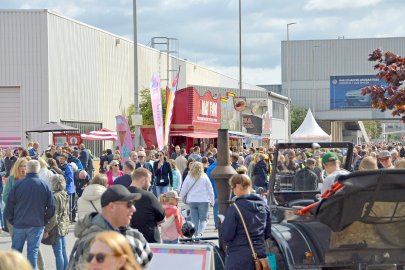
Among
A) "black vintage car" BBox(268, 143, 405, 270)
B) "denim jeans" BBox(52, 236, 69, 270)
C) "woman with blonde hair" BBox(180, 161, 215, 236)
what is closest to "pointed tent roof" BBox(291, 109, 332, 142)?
"woman with blonde hair" BBox(180, 161, 215, 236)

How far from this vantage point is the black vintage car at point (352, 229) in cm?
723

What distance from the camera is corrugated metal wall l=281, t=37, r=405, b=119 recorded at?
287 feet

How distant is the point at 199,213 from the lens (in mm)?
15773

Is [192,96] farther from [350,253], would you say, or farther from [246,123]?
[350,253]

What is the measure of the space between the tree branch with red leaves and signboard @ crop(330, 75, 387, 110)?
180 feet

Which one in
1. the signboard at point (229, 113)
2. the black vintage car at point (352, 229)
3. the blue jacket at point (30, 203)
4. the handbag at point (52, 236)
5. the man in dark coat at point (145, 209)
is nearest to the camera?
the black vintage car at point (352, 229)

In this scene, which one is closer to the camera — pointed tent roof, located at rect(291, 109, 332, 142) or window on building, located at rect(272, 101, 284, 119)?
pointed tent roof, located at rect(291, 109, 332, 142)

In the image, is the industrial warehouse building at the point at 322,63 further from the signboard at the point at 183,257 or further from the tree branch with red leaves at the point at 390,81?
the signboard at the point at 183,257

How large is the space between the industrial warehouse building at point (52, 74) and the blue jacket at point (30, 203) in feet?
98.1

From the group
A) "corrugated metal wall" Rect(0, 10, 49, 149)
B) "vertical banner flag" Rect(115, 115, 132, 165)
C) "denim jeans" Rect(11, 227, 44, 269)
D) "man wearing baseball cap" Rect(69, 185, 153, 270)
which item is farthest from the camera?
"corrugated metal wall" Rect(0, 10, 49, 149)

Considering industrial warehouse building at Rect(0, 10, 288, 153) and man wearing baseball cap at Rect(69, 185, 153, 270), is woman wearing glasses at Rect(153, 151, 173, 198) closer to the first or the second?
man wearing baseball cap at Rect(69, 185, 153, 270)

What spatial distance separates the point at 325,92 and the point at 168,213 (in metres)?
76.6

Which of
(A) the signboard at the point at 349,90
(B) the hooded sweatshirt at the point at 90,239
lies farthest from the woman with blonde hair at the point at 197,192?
Answer: (A) the signboard at the point at 349,90

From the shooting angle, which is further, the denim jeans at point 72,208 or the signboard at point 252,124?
the signboard at point 252,124
